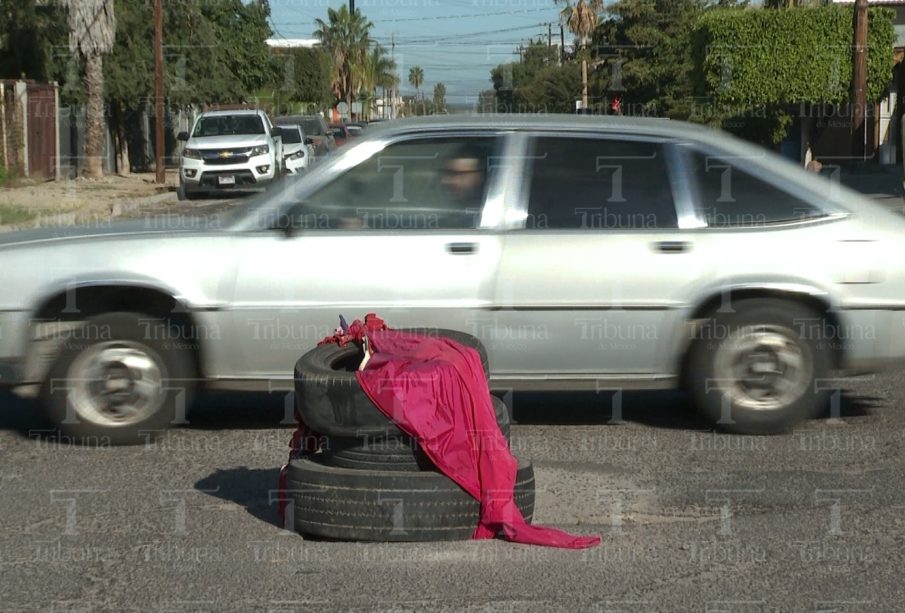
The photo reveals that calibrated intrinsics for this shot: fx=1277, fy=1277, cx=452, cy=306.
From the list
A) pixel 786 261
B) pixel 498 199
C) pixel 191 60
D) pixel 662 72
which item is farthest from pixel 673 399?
pixel 662 72

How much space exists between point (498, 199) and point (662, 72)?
162ft

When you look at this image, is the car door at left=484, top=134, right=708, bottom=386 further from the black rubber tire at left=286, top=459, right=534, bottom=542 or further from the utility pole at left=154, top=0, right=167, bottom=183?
the utility pole at left=154, top=0, right=167, bottom=183

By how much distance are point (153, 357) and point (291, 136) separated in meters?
25.1

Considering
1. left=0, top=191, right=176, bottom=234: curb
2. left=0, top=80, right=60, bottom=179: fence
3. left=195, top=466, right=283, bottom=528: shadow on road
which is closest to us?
left=195, top=466, right=283, bottom=528: shadow on road

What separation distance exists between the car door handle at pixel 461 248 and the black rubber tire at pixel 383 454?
1765 mm

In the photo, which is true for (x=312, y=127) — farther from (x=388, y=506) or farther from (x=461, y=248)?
(x=388, y=506)

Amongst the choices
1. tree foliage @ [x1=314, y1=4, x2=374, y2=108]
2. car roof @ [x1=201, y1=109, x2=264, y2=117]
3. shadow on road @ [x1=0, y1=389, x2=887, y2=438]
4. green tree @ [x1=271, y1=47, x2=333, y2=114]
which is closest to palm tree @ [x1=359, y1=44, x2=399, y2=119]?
tree foliage @ [x1=314, y1=4, x2=374, y2=108]

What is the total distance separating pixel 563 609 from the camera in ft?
15.1

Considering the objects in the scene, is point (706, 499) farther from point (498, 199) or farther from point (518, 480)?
point (498, 199)

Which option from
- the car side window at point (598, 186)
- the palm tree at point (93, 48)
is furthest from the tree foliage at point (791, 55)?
the car side window at point (598, 186)

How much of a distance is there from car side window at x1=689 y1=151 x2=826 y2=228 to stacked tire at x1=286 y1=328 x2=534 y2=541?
7.40 feet

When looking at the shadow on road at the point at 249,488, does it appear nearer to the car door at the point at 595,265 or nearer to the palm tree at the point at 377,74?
the car door at the point at 595,265

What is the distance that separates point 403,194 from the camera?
707 cm

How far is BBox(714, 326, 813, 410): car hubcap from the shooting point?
712cm
